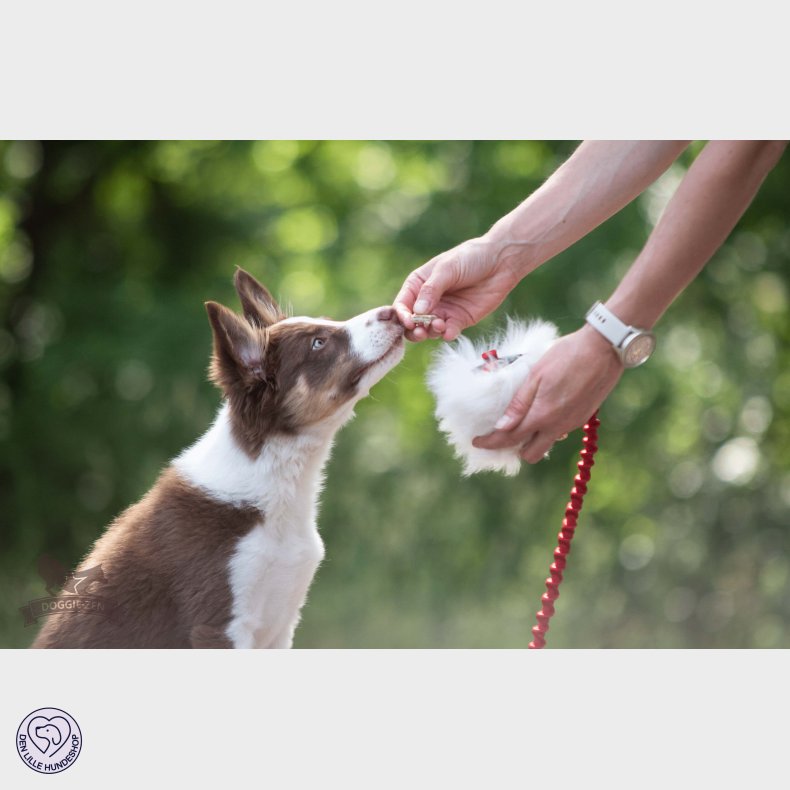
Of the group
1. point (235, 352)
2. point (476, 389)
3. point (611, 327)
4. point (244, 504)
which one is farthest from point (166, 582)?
point (611, 327)

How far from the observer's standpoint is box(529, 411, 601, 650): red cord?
268 cm

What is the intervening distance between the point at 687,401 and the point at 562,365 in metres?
5.56

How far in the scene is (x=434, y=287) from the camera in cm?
280

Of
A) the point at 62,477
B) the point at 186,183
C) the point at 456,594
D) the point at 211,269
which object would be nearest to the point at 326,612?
the point at 456,594

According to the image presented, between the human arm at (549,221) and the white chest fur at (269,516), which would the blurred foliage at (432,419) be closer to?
the human arm at (549,221)

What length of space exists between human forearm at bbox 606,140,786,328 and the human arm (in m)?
0.16

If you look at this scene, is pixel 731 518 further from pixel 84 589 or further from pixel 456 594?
pixel 84 589

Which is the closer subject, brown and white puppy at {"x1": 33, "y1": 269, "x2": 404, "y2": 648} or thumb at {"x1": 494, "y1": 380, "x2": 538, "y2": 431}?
brown and white puppy at {"x1": 33, "y1": 269, "x2": 404, "y2": 648}

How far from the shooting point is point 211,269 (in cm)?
848

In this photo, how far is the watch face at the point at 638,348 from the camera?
A: 2930 mm

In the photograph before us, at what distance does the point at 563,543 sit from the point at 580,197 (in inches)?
41.8
